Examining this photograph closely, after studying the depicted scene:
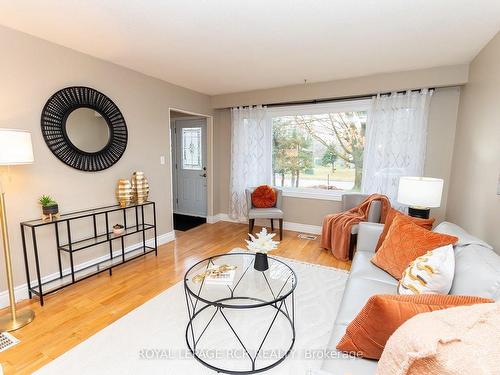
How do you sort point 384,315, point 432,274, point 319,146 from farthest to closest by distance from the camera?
point 319,146 < point 432,274 < point 384,315

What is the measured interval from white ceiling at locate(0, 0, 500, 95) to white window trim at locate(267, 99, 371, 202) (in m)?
0.64

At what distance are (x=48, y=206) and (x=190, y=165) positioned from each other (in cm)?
305

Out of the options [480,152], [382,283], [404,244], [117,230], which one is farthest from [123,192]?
[480,152]

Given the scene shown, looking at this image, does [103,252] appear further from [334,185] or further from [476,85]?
[476,85]

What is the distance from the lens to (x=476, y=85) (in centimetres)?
272

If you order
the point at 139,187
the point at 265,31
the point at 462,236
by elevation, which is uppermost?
the point at 265,31

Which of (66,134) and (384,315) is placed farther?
(66,134)

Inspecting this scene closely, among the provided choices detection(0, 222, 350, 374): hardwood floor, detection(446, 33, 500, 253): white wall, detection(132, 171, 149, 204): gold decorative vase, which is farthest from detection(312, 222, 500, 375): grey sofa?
detection(132, 171, 149, 204): gold decorative vase

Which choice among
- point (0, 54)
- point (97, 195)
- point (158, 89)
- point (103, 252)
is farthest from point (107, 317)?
point (158, 89)

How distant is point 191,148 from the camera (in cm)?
523

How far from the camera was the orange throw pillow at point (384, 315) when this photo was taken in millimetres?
977

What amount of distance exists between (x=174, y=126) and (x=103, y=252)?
3.04 metres

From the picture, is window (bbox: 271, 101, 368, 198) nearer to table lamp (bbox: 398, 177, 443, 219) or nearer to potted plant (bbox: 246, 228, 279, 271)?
table lamp (bbox: 398, 177, 443, 219)

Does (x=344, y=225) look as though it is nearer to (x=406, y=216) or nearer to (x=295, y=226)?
(x=406, y=216)
